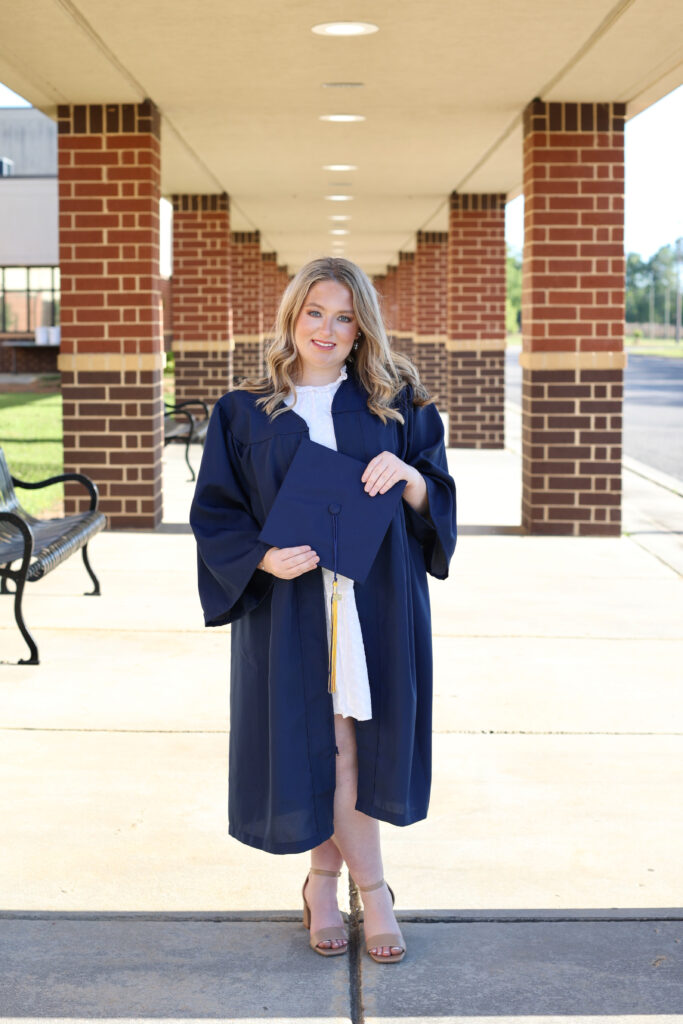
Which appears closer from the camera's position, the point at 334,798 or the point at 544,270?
the point at 334,798

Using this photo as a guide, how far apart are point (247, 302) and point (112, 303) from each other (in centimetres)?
1497

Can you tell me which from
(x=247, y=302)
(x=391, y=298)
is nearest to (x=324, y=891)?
(x=247, y=302)

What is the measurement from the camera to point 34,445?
17984mm

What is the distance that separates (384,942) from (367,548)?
994 mm

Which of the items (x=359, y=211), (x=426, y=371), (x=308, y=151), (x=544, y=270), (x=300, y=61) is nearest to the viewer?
(x=300, y=61)

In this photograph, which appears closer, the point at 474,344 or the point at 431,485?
the point at 431,485

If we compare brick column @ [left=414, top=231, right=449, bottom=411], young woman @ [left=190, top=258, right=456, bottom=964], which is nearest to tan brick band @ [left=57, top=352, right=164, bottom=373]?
young woman @ [left=190, top=258, right=456, bottom=964]

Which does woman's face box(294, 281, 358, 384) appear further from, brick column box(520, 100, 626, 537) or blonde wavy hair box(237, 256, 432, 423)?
brick column box(520, 100, 626, 537)

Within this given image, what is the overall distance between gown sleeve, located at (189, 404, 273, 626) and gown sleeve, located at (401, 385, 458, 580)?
0.42 m

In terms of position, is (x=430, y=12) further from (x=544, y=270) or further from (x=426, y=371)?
(x=426, y=371)

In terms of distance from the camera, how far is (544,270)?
1048 centimetres

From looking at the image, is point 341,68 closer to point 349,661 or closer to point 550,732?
point 550,732

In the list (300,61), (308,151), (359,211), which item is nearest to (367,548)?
(300,61)

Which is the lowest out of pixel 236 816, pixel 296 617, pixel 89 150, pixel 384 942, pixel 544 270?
pixel 384 942
